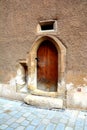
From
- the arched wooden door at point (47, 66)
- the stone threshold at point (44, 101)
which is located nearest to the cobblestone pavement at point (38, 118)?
the stone threshold at point (44, 101)

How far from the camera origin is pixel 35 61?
4371 millimetres

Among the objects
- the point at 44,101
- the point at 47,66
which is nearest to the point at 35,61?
the point at 47,66

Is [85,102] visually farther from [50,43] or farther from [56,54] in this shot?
[50,43]

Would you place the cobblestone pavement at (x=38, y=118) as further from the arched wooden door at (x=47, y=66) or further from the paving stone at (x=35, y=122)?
the arched wooden door at (x=47, y=66)

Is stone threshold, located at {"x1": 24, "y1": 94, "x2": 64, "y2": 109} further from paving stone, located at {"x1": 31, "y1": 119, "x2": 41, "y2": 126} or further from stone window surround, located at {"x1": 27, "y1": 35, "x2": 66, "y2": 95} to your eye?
paving stone, located at {"x1": 31, "y1": 119, "x2": 41, "y2": 126}

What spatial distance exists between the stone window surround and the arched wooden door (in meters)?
0.14

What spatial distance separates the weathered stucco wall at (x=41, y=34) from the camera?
3.71 meters

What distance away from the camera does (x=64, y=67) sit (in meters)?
3.88

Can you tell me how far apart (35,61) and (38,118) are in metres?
1.69

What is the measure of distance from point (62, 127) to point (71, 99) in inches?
40.5

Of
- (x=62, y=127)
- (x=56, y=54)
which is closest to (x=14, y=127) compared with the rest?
(x=62, y=127)

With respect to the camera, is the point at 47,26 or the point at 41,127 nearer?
the point at 41,127

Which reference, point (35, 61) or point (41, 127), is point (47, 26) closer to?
point (35, 61)

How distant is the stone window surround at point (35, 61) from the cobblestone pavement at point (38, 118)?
64cm
